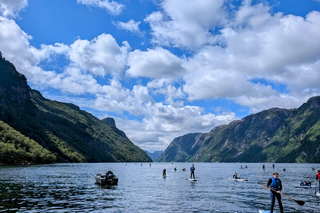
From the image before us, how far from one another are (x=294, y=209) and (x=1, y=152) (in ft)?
499

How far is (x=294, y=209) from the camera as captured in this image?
28.5 metres

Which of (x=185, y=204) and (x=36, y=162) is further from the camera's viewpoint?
(x=36, y=162)

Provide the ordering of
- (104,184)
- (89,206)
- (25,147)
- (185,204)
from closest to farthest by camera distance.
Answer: (89,206), (185,204), (104,184), (25,147)

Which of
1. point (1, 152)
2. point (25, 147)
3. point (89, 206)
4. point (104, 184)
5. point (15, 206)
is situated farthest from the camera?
point (25, 147)

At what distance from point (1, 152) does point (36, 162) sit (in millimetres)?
36938

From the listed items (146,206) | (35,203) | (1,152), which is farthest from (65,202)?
(1,152)

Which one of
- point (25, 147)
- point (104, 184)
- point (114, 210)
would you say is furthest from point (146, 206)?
point (25, 147)

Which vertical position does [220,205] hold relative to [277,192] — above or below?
below

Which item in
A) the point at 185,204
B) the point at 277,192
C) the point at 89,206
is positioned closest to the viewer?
the point at 277,192

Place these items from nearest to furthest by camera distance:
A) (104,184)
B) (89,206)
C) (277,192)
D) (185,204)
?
(277,192), (89,206), (185,204), (104,184)

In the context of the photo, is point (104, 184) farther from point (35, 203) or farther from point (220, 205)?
point (220, 205)

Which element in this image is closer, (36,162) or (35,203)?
(35,203)

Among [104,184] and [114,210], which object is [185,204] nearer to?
[114,210]

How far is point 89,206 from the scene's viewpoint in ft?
95.4
